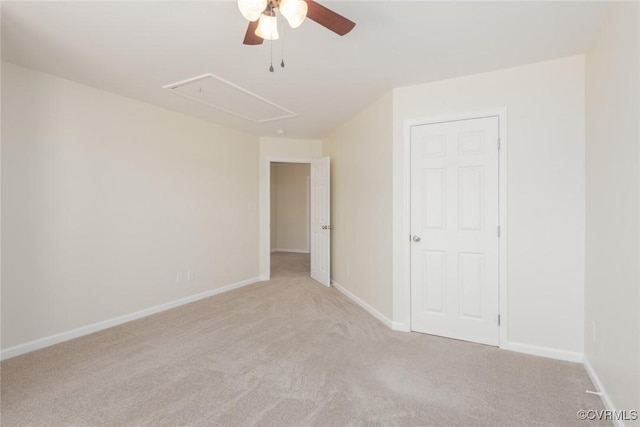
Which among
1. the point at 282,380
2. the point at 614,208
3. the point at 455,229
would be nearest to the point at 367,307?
the point at 455,229

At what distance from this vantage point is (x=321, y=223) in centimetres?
482

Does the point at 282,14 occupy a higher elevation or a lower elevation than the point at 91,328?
higher

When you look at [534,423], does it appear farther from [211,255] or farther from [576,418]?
[211,255]

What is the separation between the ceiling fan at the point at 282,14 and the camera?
52.1 inches

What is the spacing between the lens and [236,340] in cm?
271

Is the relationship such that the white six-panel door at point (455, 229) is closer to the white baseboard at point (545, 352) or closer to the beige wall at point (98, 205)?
the white baseboard at point (545, 352)

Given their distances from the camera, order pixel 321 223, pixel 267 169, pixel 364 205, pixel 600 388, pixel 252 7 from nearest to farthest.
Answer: pixel 252 7
pixel 600 388
pixel 364 205
pixel 321 223
pixel 267 169

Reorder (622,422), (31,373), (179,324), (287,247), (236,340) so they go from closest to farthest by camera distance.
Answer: (622,422), (31,373), (236,340), (179,324), (287,247)

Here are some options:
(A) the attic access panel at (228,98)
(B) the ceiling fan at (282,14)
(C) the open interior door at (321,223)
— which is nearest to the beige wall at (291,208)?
(C) the open interior door at (321,223)

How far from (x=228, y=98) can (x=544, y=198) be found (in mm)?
3213

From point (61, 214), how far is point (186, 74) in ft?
5.77

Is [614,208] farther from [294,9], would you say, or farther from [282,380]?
[282,380]

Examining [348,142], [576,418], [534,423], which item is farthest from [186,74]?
[576,418]

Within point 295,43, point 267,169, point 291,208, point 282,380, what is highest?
point 295,43
